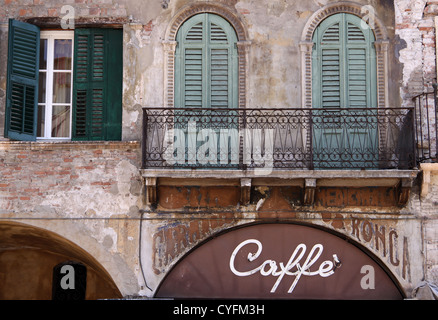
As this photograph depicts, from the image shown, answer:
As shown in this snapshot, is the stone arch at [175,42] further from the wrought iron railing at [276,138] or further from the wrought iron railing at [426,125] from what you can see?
the wrought iron railing at [426,125]

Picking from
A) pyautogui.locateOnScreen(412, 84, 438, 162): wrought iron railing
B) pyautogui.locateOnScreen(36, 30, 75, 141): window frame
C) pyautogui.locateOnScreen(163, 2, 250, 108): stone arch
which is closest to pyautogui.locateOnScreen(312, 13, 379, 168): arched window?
pyautogui.locateOnScreen(412, 84, 438, 162): wrought iron railing

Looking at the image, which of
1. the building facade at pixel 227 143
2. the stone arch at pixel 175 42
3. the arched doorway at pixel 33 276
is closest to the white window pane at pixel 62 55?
the building facade at pixel 227 143

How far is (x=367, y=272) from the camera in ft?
40.2

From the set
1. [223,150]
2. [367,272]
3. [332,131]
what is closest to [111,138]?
[223,150]

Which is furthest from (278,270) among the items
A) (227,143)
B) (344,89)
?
(344,89)

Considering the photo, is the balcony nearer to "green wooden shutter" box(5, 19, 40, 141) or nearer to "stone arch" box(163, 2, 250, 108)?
"stone arch" box(163, 2, 250, 108)

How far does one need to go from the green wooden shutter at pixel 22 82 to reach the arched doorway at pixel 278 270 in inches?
129

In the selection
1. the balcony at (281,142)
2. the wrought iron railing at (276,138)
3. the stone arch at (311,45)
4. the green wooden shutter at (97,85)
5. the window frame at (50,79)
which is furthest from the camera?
the window frame at (50,79)

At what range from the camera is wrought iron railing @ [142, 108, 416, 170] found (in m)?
12.4

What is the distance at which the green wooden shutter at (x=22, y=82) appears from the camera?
12648 mm

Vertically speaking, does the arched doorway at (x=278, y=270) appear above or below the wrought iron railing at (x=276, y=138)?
below

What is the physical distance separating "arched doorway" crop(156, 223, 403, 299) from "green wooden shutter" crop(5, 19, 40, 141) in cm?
329

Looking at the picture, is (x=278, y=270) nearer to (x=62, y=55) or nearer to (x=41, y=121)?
(x=41, y=121)
